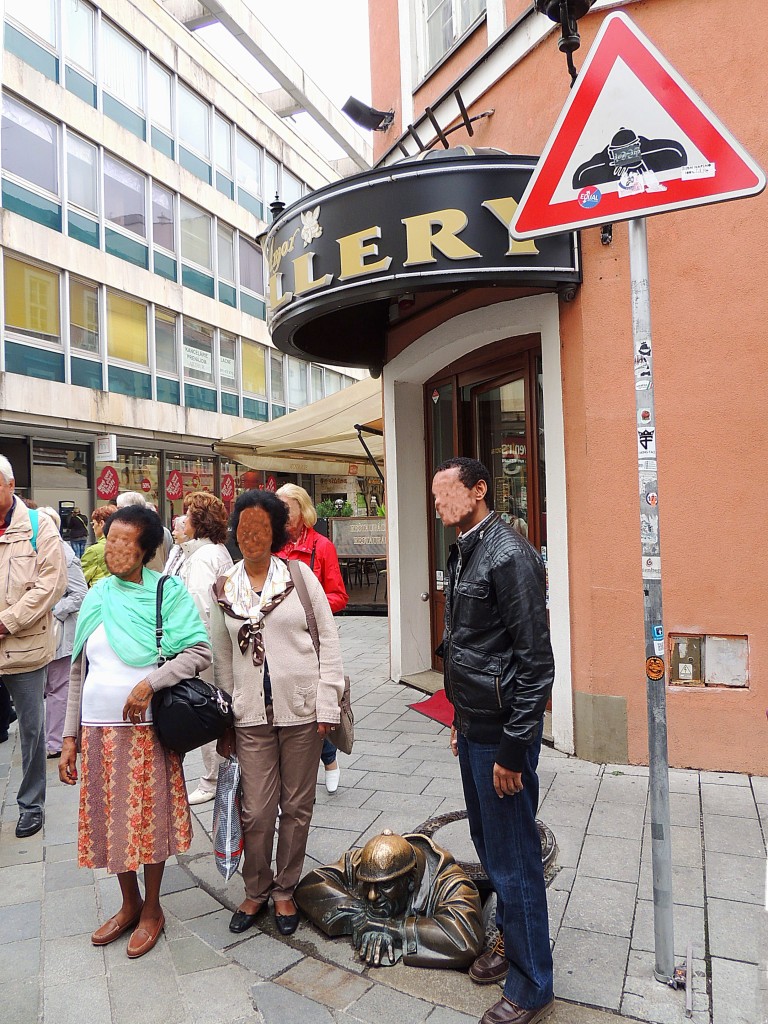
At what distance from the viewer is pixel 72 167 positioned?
17047mm

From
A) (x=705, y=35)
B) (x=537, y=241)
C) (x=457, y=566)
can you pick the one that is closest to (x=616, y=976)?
(x=457, y=566)

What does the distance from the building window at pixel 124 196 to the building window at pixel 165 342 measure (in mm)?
2102

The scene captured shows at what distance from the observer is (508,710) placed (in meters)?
2.40

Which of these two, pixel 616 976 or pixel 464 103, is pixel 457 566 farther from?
pixel 464 103

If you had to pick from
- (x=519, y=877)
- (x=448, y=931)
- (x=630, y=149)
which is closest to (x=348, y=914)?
(x=448, y=931)

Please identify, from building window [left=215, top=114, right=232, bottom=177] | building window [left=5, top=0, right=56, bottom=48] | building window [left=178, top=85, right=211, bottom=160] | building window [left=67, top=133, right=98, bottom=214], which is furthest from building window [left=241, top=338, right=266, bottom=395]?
building window [left=5, top=0, right=56, bottom=48]

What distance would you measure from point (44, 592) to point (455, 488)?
261cm

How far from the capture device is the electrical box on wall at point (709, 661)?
14.0ft

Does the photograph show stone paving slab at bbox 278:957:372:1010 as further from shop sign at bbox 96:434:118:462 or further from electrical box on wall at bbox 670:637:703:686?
shop sign at bbox 96:434:118:462

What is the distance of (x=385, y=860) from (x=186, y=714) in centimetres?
95

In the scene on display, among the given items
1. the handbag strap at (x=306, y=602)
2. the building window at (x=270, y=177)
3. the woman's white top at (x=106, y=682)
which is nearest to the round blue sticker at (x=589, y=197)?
the handbag strap at (x=306, y=602)

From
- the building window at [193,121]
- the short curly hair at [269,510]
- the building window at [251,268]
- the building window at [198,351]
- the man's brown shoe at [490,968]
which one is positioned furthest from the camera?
the building window at [251,268]

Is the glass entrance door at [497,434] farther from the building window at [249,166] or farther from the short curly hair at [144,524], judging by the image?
the building window at [249,166]

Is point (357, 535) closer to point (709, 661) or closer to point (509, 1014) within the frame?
point (709, 661)
